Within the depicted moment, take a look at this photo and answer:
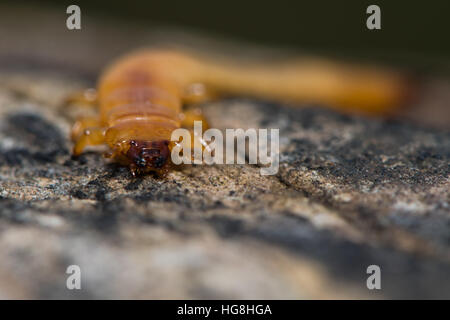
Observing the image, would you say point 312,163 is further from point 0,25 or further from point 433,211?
point 0,25

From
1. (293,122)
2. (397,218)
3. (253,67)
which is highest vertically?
(253,67)

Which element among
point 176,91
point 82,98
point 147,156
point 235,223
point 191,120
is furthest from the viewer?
point 82,98

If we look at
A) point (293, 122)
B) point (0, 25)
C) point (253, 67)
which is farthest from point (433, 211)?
point (0, 25)

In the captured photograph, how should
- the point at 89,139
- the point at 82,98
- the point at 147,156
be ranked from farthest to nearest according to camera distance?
the point at 82,98 → the point at 89,139 → the point at 147,156

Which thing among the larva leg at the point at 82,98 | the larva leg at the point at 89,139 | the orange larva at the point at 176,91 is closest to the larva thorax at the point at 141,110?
the orange larva at the point at 176,91

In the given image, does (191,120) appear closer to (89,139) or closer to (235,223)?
(89,139)

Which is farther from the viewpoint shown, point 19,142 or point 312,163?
point 19,142

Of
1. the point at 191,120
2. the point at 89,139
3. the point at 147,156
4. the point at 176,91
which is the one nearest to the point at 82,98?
the point at 176,91

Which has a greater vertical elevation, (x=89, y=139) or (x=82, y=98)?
(x=82, y=98)
